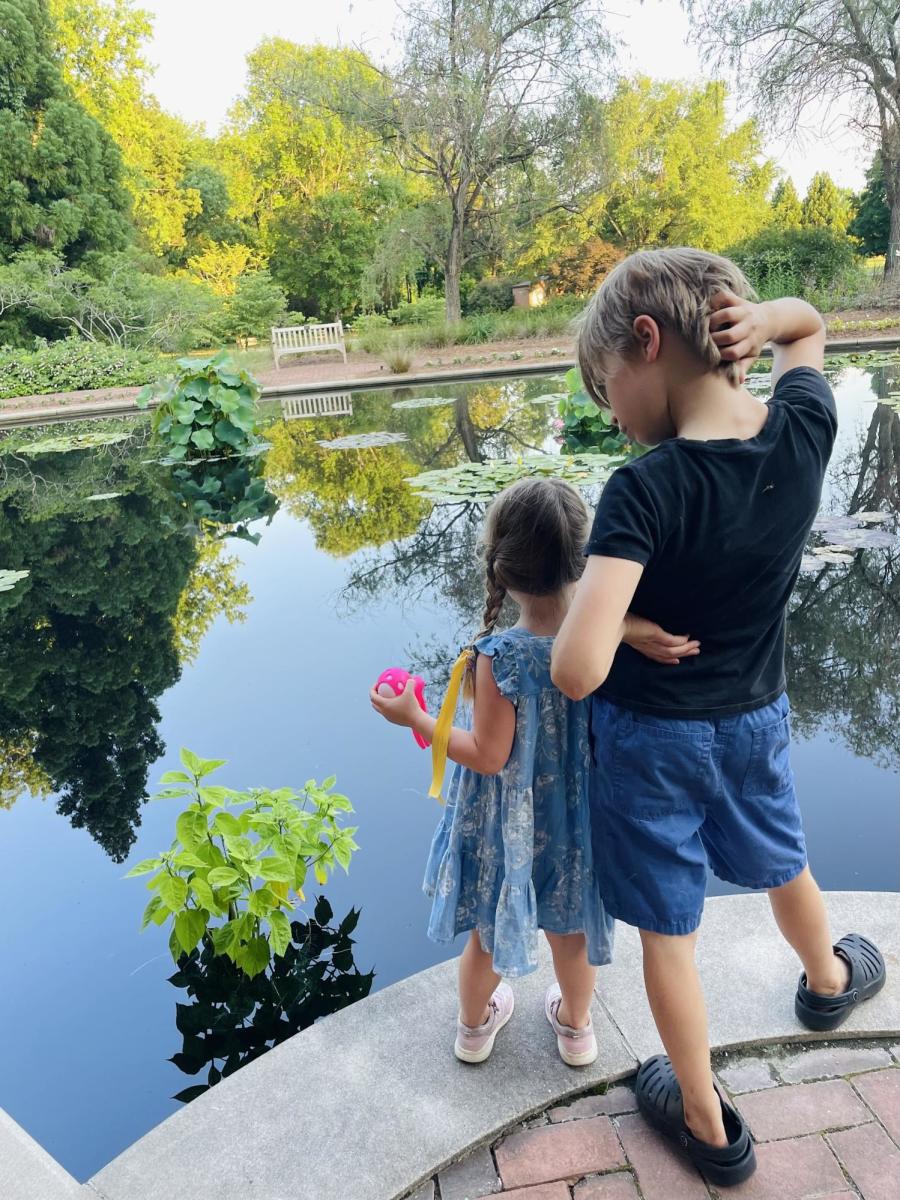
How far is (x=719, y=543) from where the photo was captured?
105cm

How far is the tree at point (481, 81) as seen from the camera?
17.4m

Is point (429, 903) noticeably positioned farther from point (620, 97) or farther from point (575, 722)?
point (620, 97)

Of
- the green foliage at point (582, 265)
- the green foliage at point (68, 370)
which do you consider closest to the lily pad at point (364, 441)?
the green foliage at point (68, 370)

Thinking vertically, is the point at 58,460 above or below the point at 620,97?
below

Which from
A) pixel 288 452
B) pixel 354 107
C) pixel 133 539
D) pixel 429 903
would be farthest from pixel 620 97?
pixel 429 903

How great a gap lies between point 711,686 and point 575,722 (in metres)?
0.24

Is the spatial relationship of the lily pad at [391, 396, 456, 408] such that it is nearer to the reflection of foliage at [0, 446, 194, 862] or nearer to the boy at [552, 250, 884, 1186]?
the reflection of foliage at [0, 446, 194, 862]

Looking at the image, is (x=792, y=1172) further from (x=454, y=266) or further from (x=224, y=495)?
(x=454, y=266)

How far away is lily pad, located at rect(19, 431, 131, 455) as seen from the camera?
8773mm

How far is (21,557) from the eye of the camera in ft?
16.6

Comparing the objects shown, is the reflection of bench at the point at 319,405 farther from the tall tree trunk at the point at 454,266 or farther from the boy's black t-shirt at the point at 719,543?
the boy's black t-shirt at the point at 719,543

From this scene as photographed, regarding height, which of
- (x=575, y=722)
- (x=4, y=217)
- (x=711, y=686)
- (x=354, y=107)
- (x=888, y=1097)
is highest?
(x=354, y=107)

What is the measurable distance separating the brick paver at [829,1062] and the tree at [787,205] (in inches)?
1097

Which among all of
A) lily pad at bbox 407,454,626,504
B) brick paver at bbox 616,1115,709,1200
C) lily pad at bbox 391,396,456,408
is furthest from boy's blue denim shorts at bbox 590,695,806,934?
lily pad at bbox 391,396,456,408
